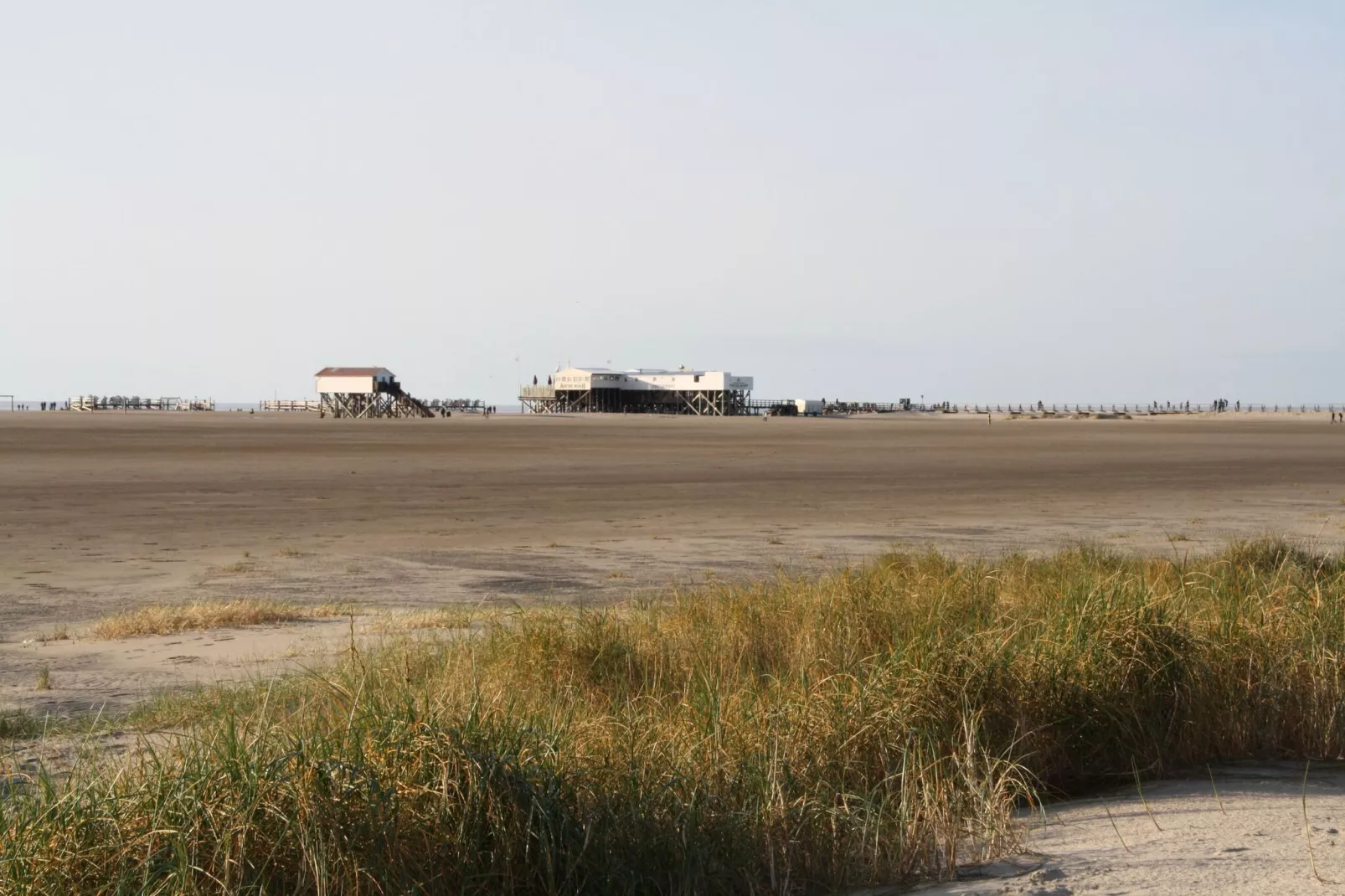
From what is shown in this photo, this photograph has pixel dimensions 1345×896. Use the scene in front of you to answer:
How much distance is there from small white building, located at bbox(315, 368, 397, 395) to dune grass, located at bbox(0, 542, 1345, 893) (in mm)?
108723

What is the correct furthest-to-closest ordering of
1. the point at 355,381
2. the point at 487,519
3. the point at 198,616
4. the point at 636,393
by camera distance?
the point at 636,393, the point at 355,381, the point at 487,519, the point at 198,616

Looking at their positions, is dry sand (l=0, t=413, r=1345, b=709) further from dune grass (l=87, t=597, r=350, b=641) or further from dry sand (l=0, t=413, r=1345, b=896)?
dune grass (l=87, t=597, r=350, b=641)

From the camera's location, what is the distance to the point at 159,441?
4984cm

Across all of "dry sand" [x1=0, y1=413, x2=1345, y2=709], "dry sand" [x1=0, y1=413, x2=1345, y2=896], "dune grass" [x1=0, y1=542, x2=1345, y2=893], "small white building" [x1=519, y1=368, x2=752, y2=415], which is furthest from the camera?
"small white building" [x1=519, y1=368, x2=752, y2=415]

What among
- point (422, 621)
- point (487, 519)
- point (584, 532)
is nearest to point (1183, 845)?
point (422, 621)

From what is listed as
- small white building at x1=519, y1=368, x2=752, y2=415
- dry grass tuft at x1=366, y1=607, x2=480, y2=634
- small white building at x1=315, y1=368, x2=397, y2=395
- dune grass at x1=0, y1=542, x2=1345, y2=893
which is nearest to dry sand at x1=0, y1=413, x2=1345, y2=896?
dry grass tuft at x1=366, y1=607, x2=480, y2=634

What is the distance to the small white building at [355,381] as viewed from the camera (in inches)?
4579

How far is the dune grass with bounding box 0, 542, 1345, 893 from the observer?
4.93 metres

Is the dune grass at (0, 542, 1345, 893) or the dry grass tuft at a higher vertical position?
the dune grass at (0, 542, 1345, 893)

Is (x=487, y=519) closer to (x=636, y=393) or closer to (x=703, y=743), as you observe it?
(x=703, y=743)

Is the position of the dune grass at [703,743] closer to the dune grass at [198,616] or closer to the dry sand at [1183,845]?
the dry sand at [1183,845]

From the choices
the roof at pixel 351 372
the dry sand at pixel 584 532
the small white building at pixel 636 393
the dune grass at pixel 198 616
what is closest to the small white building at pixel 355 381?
the roof at pixel 351 372

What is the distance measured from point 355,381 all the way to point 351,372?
10.3ft

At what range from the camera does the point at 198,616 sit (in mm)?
12203
